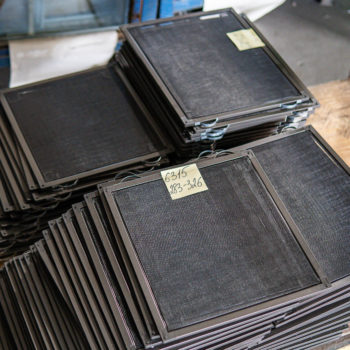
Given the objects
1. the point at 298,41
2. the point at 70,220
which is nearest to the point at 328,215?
the point at 70,220

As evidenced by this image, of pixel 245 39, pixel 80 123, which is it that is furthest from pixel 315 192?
pixel 80 123

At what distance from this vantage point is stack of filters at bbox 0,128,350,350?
1.33 metres

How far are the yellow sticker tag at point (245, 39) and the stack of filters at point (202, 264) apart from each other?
529 mm

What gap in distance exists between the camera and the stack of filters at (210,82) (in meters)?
1.76

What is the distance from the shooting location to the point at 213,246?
1424mm

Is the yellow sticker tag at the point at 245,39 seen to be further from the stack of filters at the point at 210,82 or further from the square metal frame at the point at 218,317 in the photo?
the square metal frame at the point at 218,317

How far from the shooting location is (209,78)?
188 cm

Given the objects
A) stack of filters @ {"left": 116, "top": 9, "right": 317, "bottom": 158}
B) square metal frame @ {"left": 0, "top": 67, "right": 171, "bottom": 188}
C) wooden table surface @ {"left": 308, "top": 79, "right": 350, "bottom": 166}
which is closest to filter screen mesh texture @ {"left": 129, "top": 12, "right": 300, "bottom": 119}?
stack of filters @ {"left": 116, "top": 9, "right": 317, "bottom": 158}

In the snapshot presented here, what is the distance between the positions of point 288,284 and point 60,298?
681 mm

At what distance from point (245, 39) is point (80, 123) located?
744mm

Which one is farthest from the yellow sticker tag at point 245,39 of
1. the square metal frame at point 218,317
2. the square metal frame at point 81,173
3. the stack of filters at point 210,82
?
the square metal frame at point 218,317

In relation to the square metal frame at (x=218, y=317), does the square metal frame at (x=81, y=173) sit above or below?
above

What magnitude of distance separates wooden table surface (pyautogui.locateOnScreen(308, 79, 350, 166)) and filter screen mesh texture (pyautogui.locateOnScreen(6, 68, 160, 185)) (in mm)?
912

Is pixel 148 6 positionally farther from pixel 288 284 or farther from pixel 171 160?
pixel 288 284
